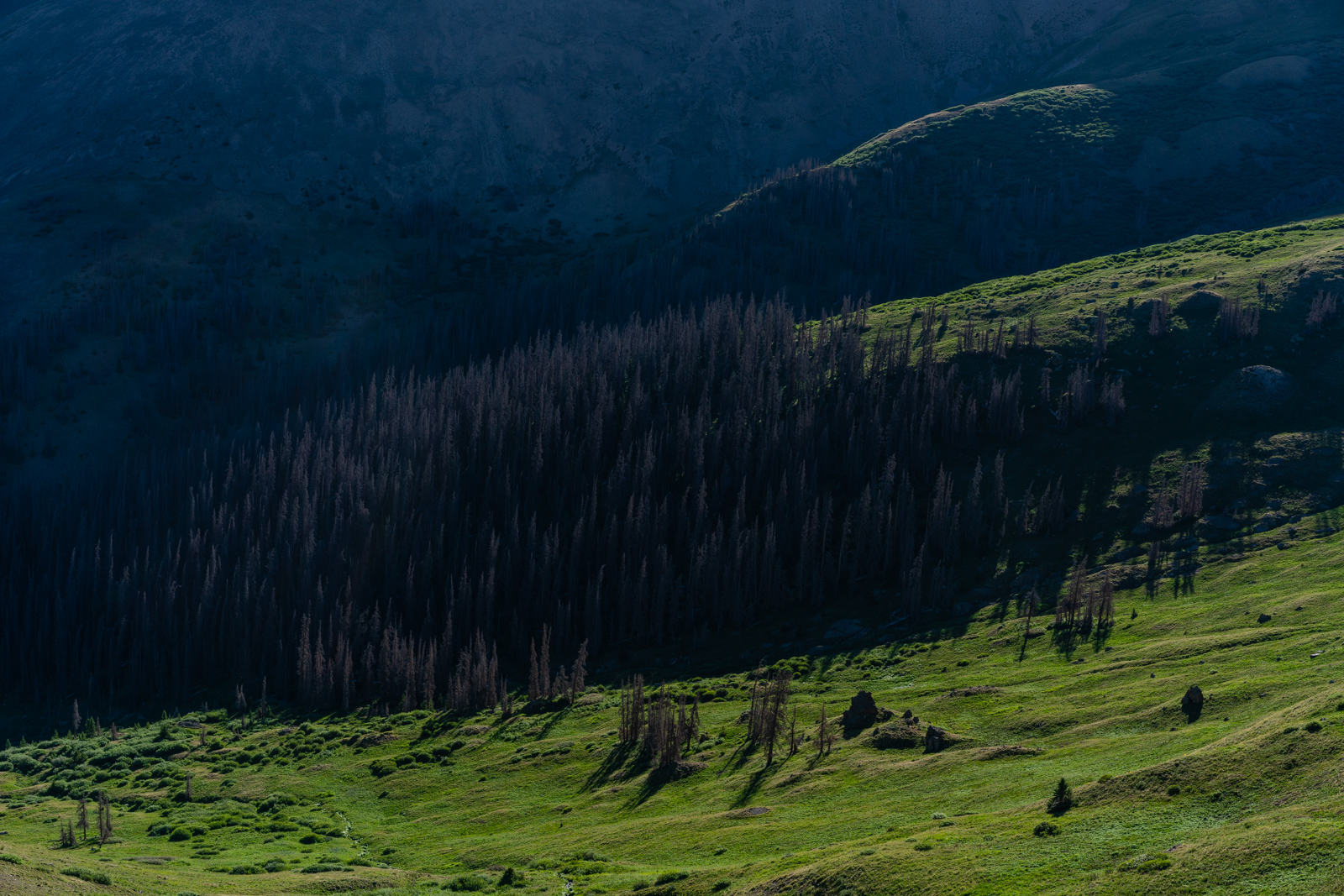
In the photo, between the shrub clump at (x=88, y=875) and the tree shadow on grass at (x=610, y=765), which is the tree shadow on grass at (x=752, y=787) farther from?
the shrub clump at (x=88, y=875)

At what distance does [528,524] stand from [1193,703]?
99.2 meters

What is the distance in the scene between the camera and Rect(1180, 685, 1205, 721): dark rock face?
224 feet

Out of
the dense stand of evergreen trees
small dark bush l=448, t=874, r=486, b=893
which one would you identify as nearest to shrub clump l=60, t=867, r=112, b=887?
small dark bush l=448, t=874, r=486, b=893

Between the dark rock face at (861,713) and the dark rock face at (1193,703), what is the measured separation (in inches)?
914

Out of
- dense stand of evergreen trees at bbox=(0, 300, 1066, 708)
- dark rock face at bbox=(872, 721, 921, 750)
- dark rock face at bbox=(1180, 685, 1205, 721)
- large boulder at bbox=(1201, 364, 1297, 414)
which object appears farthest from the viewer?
large boulder at bbox=(1201, 364, 1297, 414)

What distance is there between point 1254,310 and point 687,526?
264 feet

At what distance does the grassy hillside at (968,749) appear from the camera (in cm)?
4988

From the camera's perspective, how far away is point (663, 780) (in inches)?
3337

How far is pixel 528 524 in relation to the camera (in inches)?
6058

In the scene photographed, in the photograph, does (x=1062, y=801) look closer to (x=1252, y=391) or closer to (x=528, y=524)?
(x=1252, y=391)

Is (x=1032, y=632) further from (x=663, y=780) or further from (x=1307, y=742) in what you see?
(x=1307, y=742)

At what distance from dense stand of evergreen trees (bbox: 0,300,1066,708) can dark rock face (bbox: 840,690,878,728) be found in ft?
119

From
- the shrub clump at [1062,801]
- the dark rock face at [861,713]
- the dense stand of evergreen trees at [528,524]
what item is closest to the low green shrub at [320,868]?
the dark rock face at [861,713]

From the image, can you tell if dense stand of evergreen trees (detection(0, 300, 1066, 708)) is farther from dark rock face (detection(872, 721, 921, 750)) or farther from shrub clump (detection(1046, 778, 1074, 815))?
shrub clump (detection(1046, 778, 1074, 815))
